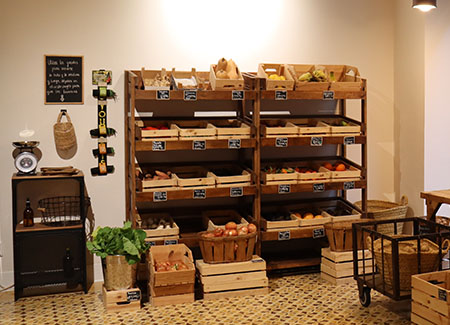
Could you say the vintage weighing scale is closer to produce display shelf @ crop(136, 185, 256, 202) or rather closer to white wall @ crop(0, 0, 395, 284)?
white wall @ crop(0, 0, 395, 284)

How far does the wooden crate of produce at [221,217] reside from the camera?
5.88 m

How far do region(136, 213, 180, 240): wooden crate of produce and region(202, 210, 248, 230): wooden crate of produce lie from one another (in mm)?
347

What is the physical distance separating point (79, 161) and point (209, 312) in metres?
1.96

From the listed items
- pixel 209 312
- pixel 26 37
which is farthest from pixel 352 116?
pixel 26 37

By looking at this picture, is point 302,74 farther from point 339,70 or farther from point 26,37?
point 26,37

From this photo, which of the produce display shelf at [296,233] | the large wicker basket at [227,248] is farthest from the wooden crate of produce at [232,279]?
the produce display shelf at [296,233]

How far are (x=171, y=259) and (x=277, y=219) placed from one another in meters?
1.14

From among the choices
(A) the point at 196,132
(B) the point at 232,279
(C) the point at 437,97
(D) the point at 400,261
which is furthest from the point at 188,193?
(C) the point at 437,97

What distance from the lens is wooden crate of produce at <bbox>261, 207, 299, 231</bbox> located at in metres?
5.75

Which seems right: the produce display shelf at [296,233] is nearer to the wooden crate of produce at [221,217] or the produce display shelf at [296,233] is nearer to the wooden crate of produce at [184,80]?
the wooden crate of produce at [221,217]

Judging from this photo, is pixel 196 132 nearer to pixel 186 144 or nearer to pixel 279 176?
pixel 186 144

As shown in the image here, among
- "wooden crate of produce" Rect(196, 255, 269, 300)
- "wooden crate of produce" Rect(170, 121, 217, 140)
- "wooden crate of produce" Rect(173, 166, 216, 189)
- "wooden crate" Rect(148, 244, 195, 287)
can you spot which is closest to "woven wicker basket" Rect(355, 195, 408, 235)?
"wooden crate of produce" Rect(196, 255, 269, 300)

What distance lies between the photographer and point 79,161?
582cm

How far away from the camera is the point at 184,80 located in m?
5.70
